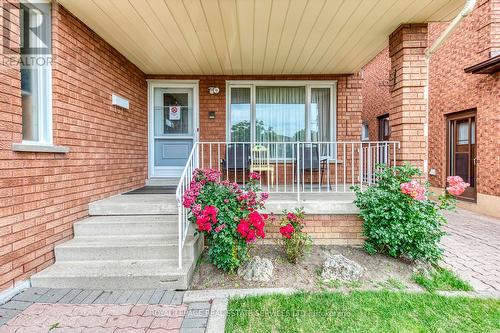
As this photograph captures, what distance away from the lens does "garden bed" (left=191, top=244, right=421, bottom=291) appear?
2869 mm

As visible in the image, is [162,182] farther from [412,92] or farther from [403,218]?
[412,92]

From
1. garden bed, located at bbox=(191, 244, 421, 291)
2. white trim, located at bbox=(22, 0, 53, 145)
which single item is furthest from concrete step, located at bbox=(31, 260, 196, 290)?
white trim, located at bbox=(22, 0, 53, 145)

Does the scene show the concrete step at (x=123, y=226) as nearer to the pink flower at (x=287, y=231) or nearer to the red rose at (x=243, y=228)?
the red rose at (x=243, y=228)

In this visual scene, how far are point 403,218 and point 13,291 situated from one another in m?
3.94

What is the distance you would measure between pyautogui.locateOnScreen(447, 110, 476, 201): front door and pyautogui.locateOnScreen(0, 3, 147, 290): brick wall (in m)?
7.45

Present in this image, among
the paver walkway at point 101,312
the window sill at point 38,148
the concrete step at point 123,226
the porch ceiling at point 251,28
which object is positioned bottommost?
the paver walkway at point 101,312

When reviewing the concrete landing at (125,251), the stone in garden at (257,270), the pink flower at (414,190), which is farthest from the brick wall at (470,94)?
the concrete landing at (125,251)

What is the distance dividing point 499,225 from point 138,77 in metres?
7.19

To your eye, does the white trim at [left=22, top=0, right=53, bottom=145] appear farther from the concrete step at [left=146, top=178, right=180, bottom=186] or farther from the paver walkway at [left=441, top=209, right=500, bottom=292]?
the paver walkway at [left=441, top=209, right=500, bottom=292]

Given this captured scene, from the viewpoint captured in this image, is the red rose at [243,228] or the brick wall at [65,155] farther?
the red rose at [243,228]

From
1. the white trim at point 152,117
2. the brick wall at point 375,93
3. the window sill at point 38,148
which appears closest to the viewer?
the window sill at point 38,148

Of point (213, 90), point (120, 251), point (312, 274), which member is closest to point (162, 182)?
point (213, 90)

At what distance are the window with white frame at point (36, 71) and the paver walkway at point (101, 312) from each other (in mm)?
1549

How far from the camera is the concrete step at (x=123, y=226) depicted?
338cm
